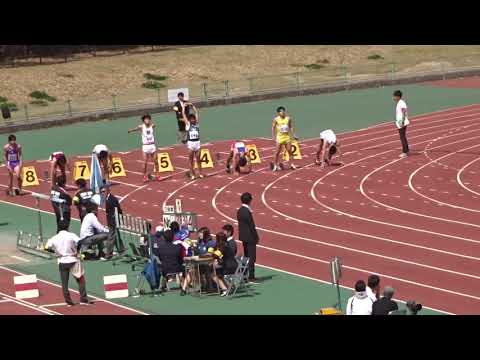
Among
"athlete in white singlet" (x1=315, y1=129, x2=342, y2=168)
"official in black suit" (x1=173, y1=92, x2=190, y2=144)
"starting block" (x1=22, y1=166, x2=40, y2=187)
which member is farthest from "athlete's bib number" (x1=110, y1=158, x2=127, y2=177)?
"athlete in white singlet" (x1=315, y1=129, x2=342, y2=168)

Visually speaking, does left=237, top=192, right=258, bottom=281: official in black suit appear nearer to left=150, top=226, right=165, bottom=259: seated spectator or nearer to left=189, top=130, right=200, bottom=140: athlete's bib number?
left=150, top=226, right=165, bottom=259: seated spectator

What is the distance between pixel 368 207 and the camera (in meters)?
23.8

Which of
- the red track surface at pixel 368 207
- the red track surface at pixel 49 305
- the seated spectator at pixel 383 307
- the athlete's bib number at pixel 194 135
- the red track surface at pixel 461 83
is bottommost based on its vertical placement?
the red track surface at pixel 368 207

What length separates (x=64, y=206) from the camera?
70.5 feet

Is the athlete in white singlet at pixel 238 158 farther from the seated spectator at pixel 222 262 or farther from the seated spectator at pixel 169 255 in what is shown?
the seated spectator at pixel 222 262

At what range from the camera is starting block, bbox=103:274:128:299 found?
56.1ft

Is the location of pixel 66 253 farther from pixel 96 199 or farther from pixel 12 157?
pixel 12 157

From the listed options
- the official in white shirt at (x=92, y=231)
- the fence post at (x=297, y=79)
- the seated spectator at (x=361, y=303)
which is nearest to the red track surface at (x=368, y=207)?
the official in white shirt at (x=92, y=231)

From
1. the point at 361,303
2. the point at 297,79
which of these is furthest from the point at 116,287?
the point at 297,79

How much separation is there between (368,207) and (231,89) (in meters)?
22.6

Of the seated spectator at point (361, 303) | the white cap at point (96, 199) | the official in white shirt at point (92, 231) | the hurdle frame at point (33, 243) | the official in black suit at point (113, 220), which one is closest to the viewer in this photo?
the seated spectator at point (361, 303)

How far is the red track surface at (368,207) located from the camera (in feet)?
59.5

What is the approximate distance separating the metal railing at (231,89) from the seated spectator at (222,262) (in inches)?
952
